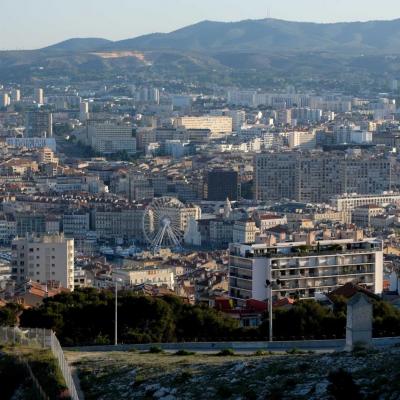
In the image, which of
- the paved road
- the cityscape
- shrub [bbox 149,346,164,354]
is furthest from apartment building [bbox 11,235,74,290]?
shrub [bbox 149,346,164,354]

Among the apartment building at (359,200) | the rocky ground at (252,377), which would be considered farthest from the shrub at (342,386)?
the apartment building at (359,200)

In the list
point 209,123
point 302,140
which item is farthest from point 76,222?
point 209,123

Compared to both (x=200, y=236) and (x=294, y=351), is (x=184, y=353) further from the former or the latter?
(x=200, y=236)

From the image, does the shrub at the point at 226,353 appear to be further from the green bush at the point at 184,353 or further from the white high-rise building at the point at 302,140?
the white high-rise building at the point at 302,140

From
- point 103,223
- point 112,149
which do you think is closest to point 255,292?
point 103,223

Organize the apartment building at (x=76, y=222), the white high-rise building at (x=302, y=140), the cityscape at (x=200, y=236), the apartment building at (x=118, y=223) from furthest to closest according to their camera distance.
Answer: the white high-rise building at (x=302, y=140) → the apartment building at (x=76, y=222) → the apartment building at (x=118, y=223) → the cityscape at (x=200, y=236)

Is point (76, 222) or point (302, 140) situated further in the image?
point (302, 140)
